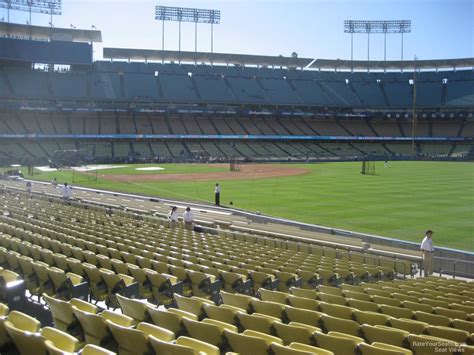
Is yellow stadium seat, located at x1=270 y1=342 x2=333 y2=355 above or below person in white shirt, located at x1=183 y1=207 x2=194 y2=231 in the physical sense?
above

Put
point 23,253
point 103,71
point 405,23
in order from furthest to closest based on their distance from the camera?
point 405,23
point 103,71
point 23,253

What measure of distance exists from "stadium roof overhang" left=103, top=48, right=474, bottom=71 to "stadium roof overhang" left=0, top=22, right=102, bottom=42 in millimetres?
6458

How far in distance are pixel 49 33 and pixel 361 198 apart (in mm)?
72536

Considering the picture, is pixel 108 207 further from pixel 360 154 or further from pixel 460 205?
pixel 360 154

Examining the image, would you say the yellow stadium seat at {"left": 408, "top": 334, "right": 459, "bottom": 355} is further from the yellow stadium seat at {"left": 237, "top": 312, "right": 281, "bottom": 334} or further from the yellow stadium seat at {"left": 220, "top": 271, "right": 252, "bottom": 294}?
the yellow stadium seat at {"left": 220, "top": 271, "right": 252, "bottom": 294}

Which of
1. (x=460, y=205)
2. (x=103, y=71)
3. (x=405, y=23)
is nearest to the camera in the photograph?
(x=460, y=205)

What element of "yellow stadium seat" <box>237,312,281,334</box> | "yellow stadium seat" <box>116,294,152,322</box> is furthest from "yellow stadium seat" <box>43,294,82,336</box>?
"yellow stadium seat" <box>237,312,281,334</box>

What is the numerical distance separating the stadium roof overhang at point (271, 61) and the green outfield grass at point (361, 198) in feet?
167

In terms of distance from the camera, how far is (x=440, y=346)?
5.32m

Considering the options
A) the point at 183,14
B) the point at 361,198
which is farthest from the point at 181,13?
the point at 361,198

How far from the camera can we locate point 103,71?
9112 cm

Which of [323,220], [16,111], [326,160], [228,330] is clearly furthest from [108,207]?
[16,111]

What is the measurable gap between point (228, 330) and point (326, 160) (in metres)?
74.2

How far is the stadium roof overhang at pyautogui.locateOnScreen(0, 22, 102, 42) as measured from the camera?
81438mm
